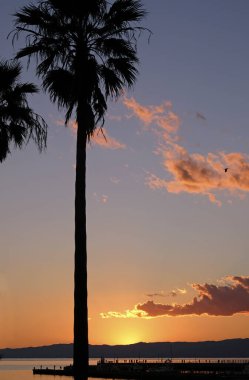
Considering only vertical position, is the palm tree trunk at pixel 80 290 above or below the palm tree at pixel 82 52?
below

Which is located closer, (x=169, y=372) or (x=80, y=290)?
(x=80, y=290)

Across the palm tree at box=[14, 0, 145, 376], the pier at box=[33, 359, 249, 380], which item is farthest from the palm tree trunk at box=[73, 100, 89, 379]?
the pier at box=[33, 359, 249, 380]

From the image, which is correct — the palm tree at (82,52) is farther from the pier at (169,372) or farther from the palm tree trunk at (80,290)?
the pier at (169,372)

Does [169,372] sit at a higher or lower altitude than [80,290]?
higher

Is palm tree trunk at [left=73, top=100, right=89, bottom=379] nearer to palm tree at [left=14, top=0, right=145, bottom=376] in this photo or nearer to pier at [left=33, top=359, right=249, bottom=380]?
palm tree at [left=14, top=0, right=145, bottom=376]

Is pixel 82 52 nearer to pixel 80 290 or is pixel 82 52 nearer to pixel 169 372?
pixel 80 290

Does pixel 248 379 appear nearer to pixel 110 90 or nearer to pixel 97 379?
pixel 97 379

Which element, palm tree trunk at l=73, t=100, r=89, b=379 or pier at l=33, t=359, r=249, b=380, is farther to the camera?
pier at l=33, t=359, r=249, b=380

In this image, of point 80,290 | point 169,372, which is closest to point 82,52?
point 80,290

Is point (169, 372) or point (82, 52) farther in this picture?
point (169, 372)

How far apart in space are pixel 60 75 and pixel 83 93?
112cm

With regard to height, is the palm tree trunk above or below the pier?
below

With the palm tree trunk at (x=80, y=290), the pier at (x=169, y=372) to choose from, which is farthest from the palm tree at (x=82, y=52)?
the pier at (x=169, y=372)

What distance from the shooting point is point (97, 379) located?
145000mm
